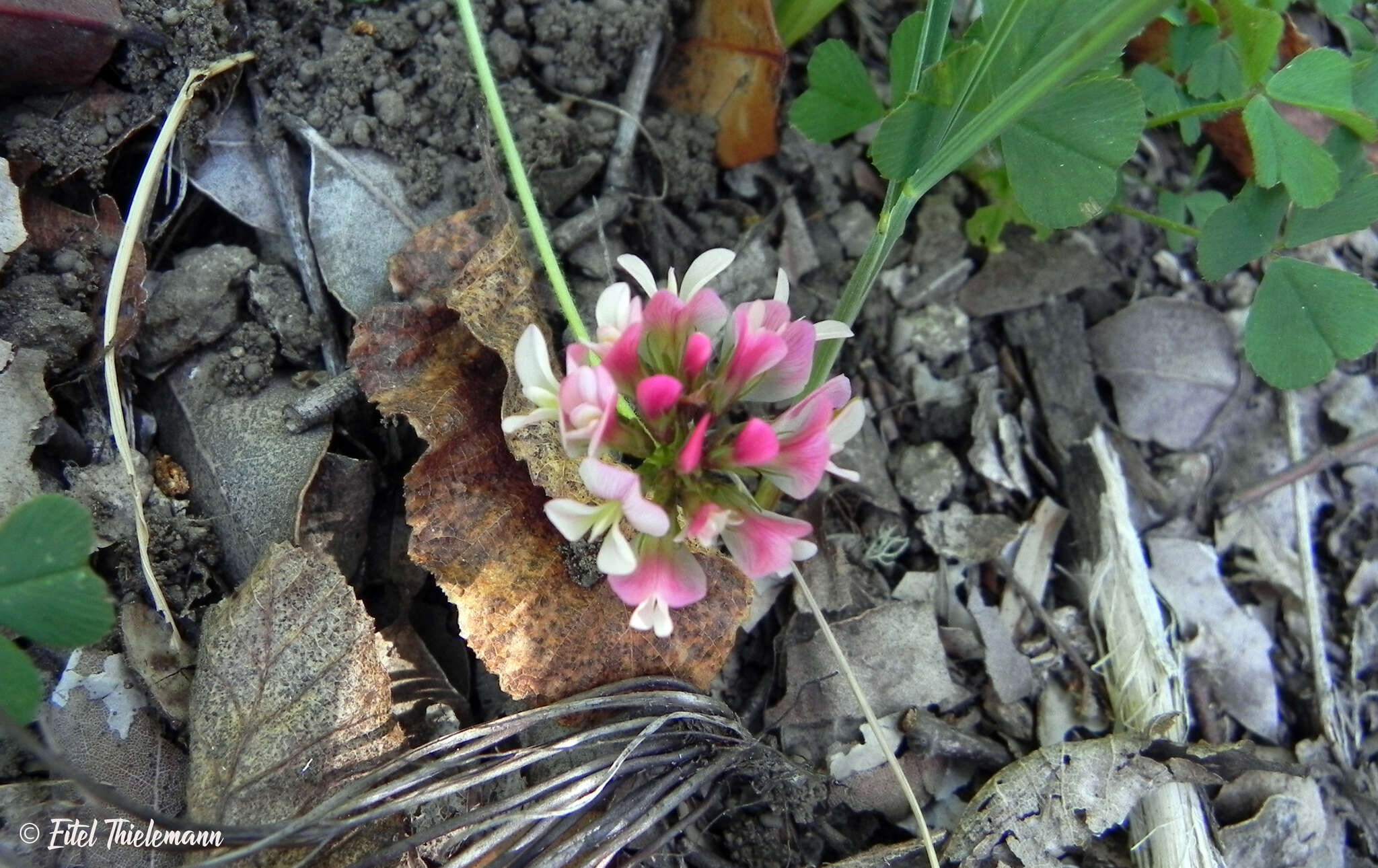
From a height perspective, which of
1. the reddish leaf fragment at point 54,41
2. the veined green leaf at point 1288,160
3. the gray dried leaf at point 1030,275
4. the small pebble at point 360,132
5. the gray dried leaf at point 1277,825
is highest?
the reddish leaf fragment at point 54,41

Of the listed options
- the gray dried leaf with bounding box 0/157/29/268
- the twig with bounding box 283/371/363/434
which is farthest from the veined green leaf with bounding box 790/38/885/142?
the gray dried leaf with bounding box 0/157/29/268

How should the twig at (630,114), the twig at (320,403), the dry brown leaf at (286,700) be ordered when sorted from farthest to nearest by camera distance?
the twig at (630,114)
the twig at (320,403)
the dry brown leaf at (286,700)

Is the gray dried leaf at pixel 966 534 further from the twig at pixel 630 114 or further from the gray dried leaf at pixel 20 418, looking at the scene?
the gray dried leaf at pixel 20 418

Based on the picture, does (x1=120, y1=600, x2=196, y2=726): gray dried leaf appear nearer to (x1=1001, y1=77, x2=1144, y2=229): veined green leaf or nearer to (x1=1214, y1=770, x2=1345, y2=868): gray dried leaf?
(x1=1001, y1=77, x2=1144, y2=229): veined green leaf

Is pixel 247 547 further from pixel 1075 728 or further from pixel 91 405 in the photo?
pixel 1075 728

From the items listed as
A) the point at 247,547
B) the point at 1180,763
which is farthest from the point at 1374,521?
the point at 247,547

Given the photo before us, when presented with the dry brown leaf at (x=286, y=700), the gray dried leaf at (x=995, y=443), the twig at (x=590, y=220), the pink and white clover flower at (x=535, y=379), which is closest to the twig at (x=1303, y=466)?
the gray dried leaf at (x=995, y=443)

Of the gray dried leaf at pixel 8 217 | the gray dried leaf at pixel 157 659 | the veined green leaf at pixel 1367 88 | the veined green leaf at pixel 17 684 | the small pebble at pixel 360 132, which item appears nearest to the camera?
the veined green leaf at pixel 17 684
